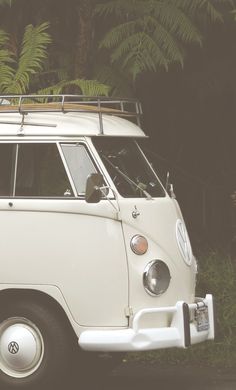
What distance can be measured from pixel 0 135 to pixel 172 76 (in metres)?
4.74

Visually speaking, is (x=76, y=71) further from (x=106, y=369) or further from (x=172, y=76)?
(x=106, y=369)

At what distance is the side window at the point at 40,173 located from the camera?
924cm

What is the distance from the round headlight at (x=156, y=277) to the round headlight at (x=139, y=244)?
12 centimetres

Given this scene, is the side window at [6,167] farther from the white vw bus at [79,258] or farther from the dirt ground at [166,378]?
the dirt ground at [166,378]

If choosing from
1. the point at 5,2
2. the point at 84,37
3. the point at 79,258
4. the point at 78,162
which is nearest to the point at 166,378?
the point at 79,258

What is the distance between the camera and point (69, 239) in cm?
902

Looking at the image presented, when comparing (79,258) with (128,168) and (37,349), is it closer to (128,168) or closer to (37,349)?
(37,349)

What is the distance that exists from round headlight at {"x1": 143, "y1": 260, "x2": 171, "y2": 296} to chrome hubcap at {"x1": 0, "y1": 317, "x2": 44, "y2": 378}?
95 centimetres

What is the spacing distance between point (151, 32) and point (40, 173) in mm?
3264

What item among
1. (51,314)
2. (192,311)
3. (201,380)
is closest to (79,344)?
(51,314)

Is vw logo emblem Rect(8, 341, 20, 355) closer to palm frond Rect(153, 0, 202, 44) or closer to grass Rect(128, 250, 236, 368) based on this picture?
grass Rect(128, 250, 236, 368)

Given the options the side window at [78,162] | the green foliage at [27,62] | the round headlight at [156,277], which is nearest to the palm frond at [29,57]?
the green foliage at [27,62]

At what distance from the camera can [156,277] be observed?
9.10 m

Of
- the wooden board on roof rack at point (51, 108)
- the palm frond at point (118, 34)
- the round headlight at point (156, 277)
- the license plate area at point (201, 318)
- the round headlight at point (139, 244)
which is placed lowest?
the license plate area at point (201, 318)
